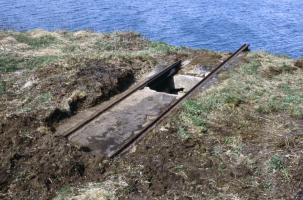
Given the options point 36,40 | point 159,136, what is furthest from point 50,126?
point 36,40

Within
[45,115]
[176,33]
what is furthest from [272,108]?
[176,33]

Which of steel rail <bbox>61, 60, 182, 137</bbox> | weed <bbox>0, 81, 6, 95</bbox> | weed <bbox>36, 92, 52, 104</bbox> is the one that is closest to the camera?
steel rail <bbox>61, 60, 182, 137</bbox>

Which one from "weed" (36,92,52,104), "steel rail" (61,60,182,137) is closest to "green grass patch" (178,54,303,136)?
"steel rail" (61,60,182,137)

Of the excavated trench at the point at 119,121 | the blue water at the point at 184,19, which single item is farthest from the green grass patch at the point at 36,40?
the blue water at the point at 184,19

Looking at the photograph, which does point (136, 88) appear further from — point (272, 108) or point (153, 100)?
point (272, 108)

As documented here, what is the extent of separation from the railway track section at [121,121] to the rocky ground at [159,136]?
11.2 inches

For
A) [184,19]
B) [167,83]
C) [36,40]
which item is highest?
[36,40]

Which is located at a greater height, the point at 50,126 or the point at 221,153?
the point at 50,126

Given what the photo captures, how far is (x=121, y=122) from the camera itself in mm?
10117

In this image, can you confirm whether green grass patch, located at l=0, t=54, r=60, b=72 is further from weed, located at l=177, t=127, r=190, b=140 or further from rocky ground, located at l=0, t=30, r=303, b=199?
weed, located at l=177, t=127, r=190, b=140

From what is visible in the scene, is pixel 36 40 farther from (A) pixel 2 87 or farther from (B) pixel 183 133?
(B) pixel 183 133

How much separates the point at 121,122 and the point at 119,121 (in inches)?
2.8

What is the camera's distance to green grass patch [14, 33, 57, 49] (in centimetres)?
1673

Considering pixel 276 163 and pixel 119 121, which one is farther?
pixel 119 121
